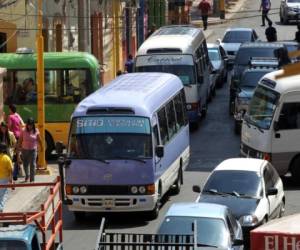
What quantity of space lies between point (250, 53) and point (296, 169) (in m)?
14.2

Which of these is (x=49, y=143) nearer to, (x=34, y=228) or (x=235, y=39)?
(x=34, y=228)

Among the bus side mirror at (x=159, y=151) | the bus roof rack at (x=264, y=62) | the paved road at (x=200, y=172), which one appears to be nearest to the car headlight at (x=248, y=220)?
the paved road at (x=200, y=172)

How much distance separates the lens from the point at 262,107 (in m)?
28.8

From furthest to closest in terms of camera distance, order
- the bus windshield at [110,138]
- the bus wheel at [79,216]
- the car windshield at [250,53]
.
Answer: the car windshield at [250,53] → the bus wheel at [79,216] → the bus windshield at [110,138]

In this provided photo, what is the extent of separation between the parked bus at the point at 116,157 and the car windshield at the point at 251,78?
39.3 feet

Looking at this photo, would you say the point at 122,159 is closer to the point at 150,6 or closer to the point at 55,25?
the point at 55,25

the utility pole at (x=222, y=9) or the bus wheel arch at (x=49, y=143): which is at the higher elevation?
the bus wheel arch at (x=49, y=143)

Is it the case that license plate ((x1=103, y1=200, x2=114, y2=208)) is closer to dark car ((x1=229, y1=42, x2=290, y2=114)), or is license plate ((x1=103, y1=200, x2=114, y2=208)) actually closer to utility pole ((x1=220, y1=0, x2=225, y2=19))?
dark car ((x1=229, y1=42, x2=290, y2=114))

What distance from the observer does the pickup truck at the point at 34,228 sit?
1466cm

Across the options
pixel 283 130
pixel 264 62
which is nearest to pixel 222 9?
pixel 264 62

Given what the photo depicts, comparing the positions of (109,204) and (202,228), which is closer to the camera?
(202,228)

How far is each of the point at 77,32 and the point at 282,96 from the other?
1730cm

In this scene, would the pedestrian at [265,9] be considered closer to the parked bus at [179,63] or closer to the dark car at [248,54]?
the dark car at [248,54]

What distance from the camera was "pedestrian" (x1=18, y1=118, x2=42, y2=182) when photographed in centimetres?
2762
